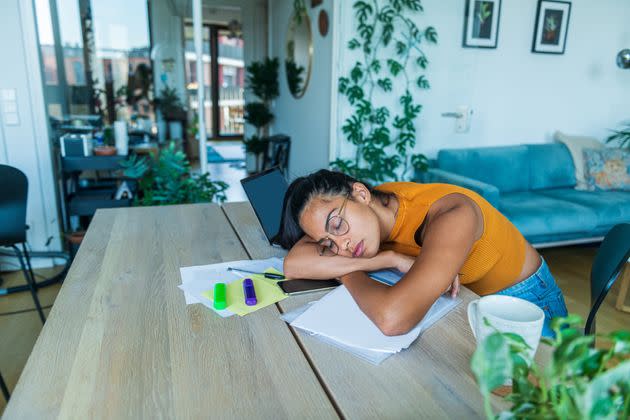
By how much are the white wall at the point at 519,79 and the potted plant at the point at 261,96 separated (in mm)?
1723

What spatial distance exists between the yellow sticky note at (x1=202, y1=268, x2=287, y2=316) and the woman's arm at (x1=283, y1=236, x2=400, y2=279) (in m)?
0.07

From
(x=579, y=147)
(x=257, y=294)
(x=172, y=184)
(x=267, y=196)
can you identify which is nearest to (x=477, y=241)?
(x=257, y=294)

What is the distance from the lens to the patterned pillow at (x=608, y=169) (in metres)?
3.84

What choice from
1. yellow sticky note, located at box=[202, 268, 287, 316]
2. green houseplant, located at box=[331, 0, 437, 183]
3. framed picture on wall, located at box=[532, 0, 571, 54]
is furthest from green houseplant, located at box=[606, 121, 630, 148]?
yellow sticky note, located at box=[202, 268, 287, 316]

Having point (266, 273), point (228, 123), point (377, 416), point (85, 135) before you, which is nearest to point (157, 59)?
point (85, 135)

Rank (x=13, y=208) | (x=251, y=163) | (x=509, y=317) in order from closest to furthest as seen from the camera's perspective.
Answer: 1. (x=509, y=317)
2. (x=13, y=208)
3. (x=251, y=163)

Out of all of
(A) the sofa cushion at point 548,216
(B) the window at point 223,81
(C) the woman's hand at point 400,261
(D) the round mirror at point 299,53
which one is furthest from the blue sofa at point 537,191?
(B) the window at point 223,81

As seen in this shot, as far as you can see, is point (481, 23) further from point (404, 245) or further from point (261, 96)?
point (404, 245)

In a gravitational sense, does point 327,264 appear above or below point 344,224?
below

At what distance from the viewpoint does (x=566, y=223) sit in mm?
3314

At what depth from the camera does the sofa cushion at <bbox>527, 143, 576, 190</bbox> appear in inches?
154

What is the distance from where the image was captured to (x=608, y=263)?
138 cm

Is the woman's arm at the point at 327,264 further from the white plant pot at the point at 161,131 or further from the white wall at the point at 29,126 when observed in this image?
the white plant pot at the point at 161,131

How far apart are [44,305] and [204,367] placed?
2353 millimetres
